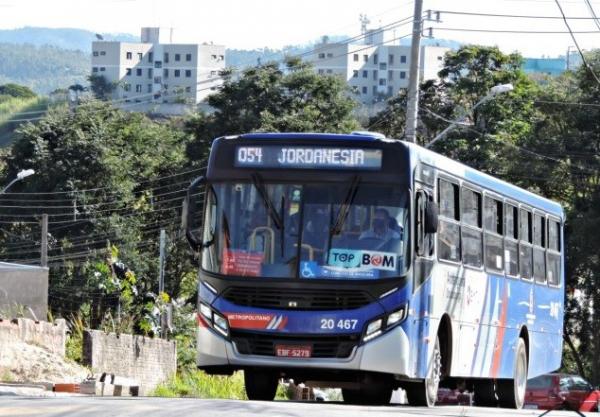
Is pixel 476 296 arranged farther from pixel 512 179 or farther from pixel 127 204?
pixel 127 204

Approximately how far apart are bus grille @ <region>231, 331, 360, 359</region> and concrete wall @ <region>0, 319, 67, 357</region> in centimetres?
1389

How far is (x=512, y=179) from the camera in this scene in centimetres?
5909

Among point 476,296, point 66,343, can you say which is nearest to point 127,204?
point 66,343

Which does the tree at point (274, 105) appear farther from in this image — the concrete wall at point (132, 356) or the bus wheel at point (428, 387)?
the bus wheel at point (428, 387)

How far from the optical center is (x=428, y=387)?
62.6 feet

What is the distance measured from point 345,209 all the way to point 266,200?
2.98ft

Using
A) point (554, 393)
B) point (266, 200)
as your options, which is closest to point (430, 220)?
point (266, 200)

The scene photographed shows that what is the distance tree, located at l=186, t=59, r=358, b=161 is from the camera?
6500 cm

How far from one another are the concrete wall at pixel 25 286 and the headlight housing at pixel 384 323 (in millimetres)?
30610

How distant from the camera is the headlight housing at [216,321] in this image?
1811cm

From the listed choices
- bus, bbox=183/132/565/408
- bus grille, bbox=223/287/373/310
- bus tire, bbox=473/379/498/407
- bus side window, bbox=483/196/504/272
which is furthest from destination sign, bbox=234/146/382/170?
bus tire, bbox=473/379/498/407

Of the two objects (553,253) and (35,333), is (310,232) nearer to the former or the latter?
(553,253)

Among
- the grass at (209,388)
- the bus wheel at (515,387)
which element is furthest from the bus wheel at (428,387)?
Answer: the grass at (209,388)

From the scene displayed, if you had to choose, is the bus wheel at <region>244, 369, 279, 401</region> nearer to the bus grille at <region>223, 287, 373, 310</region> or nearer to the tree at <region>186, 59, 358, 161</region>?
the bus grille at <region>223, 287, 373, 310</region>
